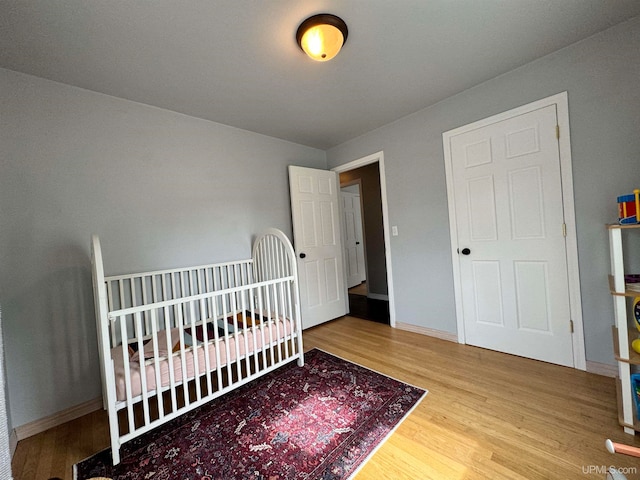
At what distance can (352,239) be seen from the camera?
5590mm

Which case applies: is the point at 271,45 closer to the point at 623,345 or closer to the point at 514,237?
the point at 514,237

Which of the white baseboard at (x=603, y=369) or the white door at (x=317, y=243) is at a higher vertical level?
the white door at (x=317, y=243)

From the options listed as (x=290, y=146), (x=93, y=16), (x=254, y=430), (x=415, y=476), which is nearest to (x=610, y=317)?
(x=415, y=476)

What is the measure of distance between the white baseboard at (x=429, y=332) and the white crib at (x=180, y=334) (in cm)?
127

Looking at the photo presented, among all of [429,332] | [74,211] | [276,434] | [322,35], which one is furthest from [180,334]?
[429,332]

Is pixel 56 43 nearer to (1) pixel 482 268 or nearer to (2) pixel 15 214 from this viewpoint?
(2) pixel 15 214

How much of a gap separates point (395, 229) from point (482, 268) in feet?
2.96

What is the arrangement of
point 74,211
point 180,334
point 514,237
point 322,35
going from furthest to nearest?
point 514,237 → point 74,211 → point 180,334 → point 322,35

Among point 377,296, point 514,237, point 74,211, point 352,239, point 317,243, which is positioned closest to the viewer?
point 74,211

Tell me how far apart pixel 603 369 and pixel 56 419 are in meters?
3.65

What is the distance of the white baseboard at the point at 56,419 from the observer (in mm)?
1595

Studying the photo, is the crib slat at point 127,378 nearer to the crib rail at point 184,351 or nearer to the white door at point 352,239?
the crib rail at point 184,351

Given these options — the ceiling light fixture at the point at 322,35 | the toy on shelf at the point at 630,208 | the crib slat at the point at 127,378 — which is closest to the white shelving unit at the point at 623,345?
the toy on shelf at the point at 630,208

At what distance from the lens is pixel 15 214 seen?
1.65 m
